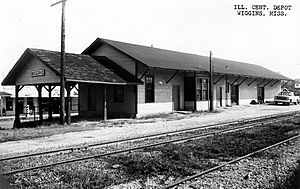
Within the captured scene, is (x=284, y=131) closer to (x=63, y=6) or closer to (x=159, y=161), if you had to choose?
(x=159, y=161)

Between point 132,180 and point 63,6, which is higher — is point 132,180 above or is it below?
below

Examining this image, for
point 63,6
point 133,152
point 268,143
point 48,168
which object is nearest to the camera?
point 48,168

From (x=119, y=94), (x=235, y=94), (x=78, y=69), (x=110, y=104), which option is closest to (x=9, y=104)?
(x=110, y=104)

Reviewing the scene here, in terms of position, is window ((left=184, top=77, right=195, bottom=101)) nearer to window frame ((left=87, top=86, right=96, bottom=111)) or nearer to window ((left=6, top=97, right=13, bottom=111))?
window frame ((left=87, top=86, right=96, bottom=111))

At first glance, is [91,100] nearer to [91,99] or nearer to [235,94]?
[91,99]

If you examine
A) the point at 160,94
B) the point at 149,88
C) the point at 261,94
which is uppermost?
the point at 149,88

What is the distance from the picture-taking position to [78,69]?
62.6 ft

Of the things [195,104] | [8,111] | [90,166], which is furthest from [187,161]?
[8,111]

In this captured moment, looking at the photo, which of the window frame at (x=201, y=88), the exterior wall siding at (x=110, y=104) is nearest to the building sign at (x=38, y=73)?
the exterior wall siding at (x=110, y=104)

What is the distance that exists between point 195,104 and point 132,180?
20.3 meters

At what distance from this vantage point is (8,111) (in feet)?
121

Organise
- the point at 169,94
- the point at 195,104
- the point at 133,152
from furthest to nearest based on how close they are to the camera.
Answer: the point at 195,104, the point at 169,94, the point at 133,152

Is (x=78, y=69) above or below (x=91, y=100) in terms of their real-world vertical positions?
above

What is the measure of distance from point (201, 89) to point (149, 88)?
6.54 metres
